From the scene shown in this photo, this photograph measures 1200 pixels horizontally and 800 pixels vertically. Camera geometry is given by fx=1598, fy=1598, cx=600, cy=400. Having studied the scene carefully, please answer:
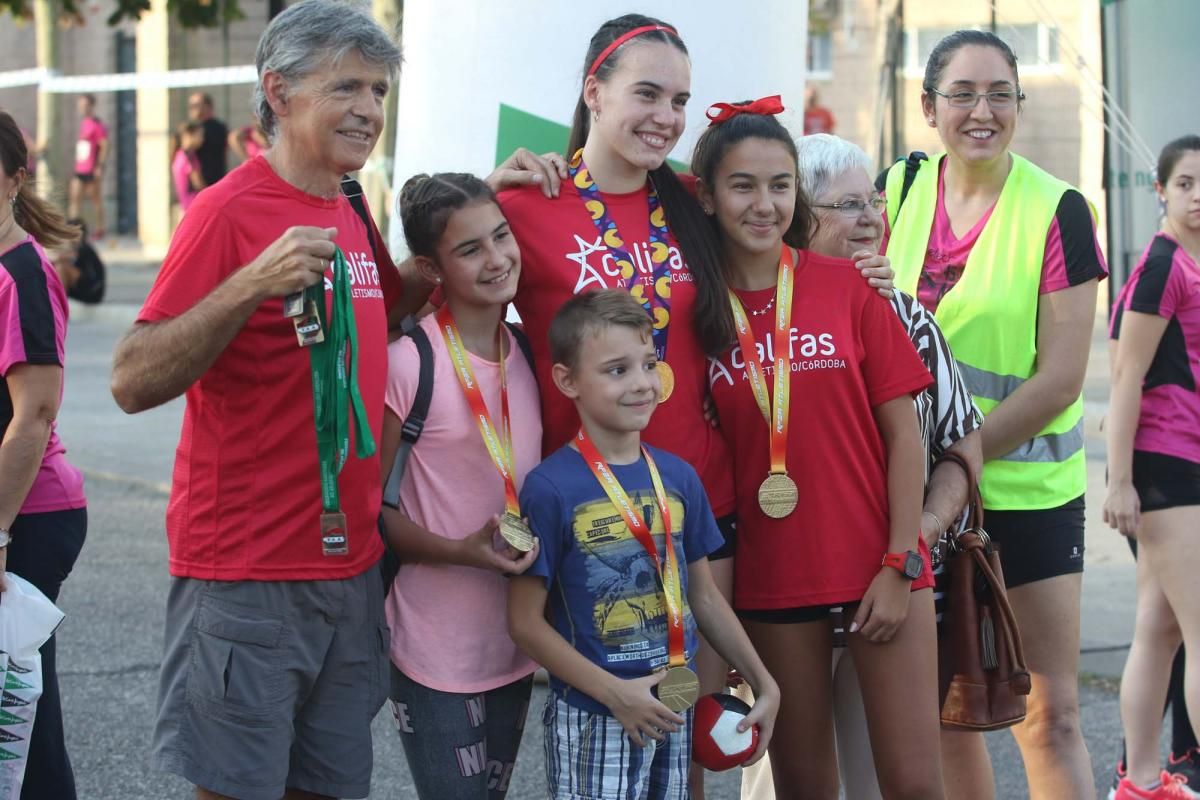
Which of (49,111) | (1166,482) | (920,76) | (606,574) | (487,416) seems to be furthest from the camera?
(49,111)

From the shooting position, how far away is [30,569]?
146 inches

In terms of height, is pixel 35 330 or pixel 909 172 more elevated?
pixel 909 172

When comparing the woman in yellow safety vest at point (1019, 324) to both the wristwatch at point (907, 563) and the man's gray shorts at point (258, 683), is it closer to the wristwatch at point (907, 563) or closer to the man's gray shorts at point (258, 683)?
the wristwatch at point (907, 563)

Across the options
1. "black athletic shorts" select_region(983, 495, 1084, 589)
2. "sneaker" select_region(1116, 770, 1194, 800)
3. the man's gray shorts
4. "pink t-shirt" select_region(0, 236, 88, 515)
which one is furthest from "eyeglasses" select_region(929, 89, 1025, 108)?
"pink t-shirt" select_region(0, 236, 88, 515)

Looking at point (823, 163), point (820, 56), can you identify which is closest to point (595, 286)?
point (823, 163)

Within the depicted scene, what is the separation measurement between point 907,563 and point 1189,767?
1816 mm

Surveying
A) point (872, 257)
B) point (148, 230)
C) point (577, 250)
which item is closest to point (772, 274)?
point (872, 257)

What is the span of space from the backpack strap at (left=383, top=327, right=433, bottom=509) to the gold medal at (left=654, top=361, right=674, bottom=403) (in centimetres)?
48

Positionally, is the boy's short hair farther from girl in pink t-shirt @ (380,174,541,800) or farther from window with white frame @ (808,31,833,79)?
window with white frame @ (808,31,833,79)

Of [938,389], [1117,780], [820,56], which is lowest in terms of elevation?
[1117,780]

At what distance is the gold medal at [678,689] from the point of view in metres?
3.15

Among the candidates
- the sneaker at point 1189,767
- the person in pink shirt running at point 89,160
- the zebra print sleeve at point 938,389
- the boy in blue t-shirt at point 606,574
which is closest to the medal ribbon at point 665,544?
the boy in blue t-shirt at point 606,574

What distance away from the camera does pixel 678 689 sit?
3158 mm

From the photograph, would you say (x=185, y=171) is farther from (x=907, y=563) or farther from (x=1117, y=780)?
(x=907, y=563)
